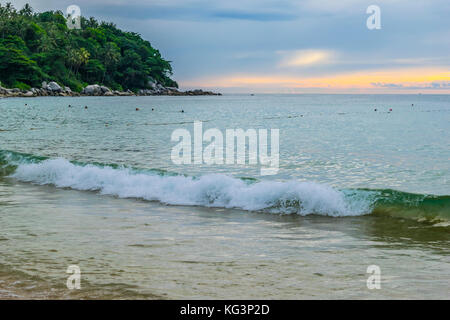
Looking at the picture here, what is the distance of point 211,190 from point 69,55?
128206 mm

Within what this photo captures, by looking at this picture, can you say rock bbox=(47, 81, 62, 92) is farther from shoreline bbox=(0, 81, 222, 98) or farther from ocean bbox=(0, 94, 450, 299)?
ocean bbox=(0, 94, 450, 299)

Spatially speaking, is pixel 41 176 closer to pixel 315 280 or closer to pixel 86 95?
pixel 315 280

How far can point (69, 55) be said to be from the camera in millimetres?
129500

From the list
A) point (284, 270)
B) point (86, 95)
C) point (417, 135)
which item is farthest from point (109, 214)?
point (86, 95)

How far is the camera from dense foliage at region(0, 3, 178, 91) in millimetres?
111875

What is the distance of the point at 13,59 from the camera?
4225 inches

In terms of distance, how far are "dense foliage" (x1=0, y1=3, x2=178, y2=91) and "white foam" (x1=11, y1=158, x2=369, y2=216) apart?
105 meters

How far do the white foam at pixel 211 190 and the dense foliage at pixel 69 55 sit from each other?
344 feet

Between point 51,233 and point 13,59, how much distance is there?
11123 cm
